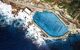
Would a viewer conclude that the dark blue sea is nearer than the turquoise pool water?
Yes

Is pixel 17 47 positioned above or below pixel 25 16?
below

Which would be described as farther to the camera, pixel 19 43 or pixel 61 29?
pixel 61 29

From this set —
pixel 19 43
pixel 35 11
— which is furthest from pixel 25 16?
pixel 19 43

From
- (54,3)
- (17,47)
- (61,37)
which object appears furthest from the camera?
(54,3)

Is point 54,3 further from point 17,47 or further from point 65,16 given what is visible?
point 17,47

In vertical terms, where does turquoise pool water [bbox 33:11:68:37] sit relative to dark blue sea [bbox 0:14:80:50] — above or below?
above

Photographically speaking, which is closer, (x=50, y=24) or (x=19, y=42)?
(x=19, y=42)

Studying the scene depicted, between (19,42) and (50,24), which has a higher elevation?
(50,24)

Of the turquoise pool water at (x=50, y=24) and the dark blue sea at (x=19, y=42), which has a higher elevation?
the turquoise pool water at (x=50, y=24)
